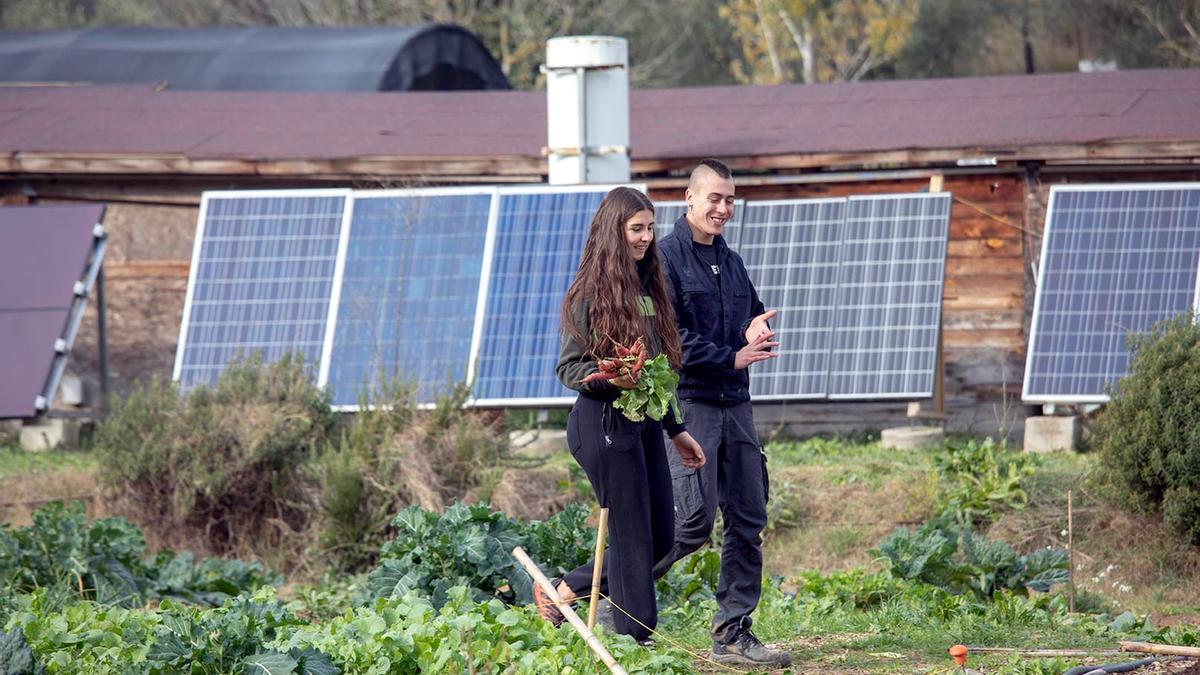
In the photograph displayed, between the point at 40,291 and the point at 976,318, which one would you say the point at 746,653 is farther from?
the point at 40,291

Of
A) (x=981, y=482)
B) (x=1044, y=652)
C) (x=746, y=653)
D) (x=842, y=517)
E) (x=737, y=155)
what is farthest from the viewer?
(x=737, y=155)

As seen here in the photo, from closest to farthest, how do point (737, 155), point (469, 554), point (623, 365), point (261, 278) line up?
point (623, 365), point (469, 554), point (261, 278), point (737, 155)

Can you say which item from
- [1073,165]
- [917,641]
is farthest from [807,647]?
[1073,165]

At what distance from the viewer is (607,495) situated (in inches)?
242

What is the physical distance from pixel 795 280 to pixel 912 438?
1553 mm

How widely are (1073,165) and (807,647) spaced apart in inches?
310

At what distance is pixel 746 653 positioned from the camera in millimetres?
6434

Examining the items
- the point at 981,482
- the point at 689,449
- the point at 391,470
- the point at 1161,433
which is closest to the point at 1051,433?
the point at 981,482

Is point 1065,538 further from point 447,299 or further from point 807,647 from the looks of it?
point 447,299

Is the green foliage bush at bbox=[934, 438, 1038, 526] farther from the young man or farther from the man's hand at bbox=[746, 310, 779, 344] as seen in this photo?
the man's hand at bbox=[746, 310, 779, 344]

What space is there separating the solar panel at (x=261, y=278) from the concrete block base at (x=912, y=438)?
14.6 ft

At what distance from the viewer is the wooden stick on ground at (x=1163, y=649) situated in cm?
623

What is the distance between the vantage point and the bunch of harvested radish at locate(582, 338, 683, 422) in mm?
5906

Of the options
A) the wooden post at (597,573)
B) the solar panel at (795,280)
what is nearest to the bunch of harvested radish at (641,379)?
the wooden post at (597,573)
